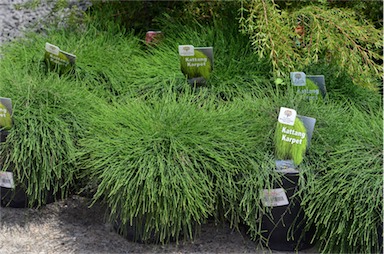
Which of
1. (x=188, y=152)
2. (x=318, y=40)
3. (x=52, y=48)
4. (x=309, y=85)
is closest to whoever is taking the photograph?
(x=188, y=152)

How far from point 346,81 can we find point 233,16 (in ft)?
2.33

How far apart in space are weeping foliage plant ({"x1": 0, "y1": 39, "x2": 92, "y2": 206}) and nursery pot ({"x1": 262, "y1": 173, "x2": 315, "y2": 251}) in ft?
2.55

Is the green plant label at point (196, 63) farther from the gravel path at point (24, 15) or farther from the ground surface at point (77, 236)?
the gravel path at point (24, 15)

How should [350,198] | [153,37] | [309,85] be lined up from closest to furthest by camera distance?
[350,198]
[309,85]
[153,37]

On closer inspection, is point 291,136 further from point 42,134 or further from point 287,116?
point 42,134

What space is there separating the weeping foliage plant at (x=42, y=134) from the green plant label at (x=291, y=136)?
2.53ft

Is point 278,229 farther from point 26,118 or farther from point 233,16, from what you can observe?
point 233,16

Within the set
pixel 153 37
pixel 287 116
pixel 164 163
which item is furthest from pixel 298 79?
pixel 153 37

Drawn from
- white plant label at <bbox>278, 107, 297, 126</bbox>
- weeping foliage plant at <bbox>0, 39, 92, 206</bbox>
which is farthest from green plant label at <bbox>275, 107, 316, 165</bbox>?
weeping foliage plant at <bbox>0, 39, 92, 206</bbox>

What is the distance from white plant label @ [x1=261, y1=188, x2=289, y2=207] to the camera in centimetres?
192

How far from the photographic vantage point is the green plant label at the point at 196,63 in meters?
2.44

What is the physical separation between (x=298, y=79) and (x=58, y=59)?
1.10 metres

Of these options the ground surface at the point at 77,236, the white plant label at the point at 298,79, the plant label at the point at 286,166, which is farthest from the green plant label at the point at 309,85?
the ground surface at the point at 77,236

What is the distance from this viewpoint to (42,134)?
209 cm
